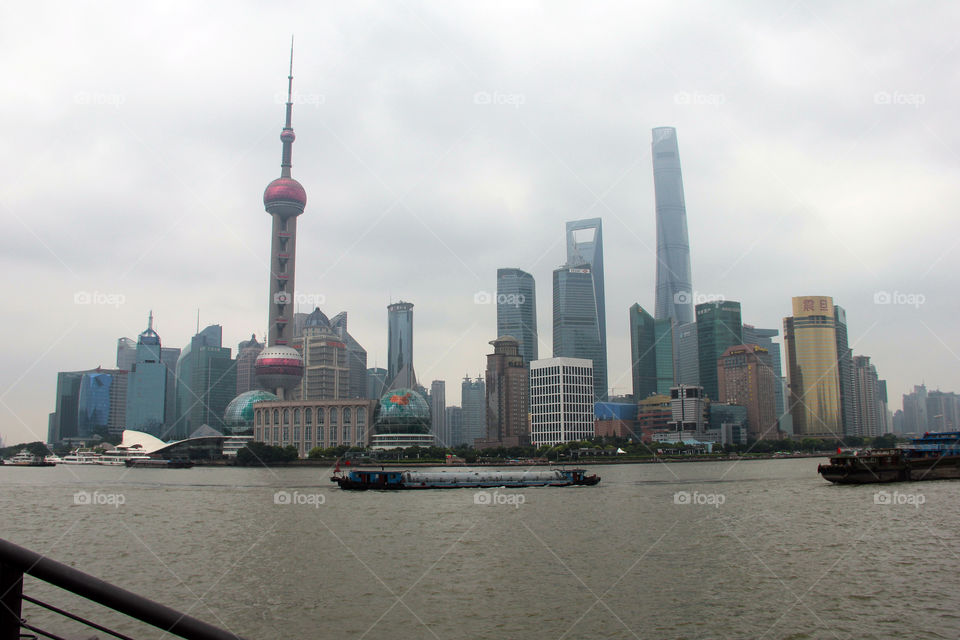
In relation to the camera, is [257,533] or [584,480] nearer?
[257,533]

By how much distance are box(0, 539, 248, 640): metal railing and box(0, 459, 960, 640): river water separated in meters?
21.8

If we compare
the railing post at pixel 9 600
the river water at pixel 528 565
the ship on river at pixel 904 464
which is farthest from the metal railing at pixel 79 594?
the ship on river at pixel 904 464

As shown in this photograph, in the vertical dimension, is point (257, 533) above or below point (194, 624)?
below

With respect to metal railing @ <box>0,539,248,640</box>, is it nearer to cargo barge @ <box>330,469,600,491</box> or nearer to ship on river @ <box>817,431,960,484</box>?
cargo barge @ <box>330,469,600,491</box>

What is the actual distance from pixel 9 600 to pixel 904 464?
110485mm

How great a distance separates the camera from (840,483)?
91938 millimetres

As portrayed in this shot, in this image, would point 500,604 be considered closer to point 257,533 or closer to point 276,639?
point 276,639

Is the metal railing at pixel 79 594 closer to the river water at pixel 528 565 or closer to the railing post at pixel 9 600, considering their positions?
the railing post at pixel 9 600

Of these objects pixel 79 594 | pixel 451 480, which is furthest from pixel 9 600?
pixel 451 480

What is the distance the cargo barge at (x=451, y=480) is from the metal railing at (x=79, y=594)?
9122 cm

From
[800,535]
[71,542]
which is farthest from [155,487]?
[800,535]

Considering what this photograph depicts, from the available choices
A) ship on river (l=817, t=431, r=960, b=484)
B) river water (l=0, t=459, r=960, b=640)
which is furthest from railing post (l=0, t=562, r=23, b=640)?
ship on river (l=817, t=431, r=960, b=484)

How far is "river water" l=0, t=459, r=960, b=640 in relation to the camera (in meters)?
27.0

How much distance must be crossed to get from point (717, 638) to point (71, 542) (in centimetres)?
4004
